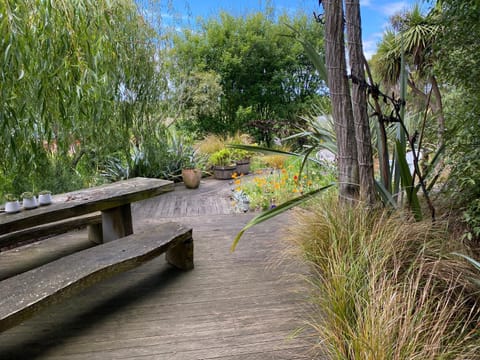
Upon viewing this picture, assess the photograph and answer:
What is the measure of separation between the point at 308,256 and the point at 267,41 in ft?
23.7

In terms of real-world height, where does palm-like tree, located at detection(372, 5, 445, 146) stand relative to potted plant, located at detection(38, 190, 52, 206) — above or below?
above

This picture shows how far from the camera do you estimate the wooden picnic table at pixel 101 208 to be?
2.12m

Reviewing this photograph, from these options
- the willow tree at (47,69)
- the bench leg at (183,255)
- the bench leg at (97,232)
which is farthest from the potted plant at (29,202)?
the bench leg at (183,255)

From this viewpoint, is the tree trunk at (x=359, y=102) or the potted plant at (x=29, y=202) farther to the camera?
the potted plant at (x=29, y=202)

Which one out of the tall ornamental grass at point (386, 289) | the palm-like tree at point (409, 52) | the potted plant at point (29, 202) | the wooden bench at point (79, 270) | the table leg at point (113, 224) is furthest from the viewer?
the palm-like tree at point (409, 52)

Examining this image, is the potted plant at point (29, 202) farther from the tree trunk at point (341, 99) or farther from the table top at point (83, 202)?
the tree trunk at point (341, 99)

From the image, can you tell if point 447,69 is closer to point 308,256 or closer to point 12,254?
point 308,256

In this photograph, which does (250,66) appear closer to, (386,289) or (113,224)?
(113,224)

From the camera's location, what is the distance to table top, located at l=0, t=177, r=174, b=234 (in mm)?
2096

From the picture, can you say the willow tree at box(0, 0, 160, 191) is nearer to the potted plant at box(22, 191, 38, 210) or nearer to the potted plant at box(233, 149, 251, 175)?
the potted plant at box(22, 191, 38, 210)

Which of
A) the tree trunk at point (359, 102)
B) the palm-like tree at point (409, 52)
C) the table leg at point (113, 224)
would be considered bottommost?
the table leg at point (113, 224)

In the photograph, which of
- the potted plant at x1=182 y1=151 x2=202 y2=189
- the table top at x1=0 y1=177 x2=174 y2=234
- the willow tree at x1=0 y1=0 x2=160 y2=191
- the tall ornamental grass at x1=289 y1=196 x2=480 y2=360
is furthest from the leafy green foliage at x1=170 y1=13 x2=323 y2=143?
the tall ornamental grass at x1=289 y1=196 x2=480 y2=360

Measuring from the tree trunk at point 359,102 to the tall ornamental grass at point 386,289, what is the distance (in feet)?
0.66

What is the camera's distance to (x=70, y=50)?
6.55 feet
